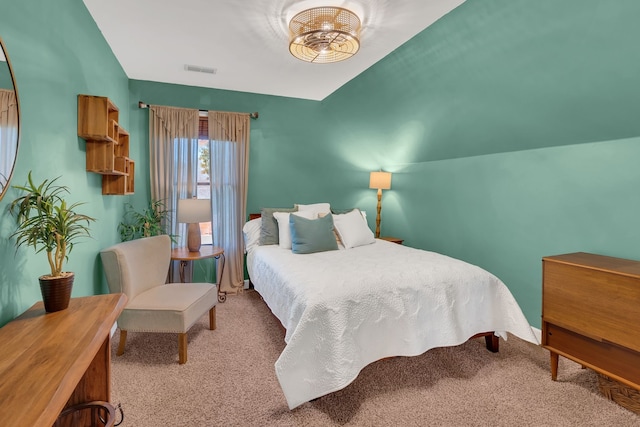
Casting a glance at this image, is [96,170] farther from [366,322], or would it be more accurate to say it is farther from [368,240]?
[368,240]

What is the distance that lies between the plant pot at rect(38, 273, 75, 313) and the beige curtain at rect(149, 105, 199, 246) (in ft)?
7.93

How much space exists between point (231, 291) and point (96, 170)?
217 cm

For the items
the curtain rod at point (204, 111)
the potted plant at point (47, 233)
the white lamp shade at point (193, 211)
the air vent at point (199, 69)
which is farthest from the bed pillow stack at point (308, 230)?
the potted plant at point (47, 233)

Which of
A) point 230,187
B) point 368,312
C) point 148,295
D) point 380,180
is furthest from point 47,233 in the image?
point 380,180

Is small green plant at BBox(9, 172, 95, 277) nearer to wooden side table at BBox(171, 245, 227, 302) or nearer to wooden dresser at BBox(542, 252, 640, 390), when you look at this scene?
wooden side table at BBox(171, 245, 227, 302)

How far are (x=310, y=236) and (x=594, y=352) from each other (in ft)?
7.05

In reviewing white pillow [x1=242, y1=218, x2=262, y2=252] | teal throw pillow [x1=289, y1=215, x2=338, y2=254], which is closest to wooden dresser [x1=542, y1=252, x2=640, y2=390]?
teal throw pillow [x1=289, y1=215, x2=338, y2=254]

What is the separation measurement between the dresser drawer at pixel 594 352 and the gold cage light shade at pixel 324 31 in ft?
8.06

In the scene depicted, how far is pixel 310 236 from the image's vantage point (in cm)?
296

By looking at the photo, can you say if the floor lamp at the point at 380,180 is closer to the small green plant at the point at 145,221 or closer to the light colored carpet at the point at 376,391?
the light colored carpet at the point at 376,391

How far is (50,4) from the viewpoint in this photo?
1.63 m

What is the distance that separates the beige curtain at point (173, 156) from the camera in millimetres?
3605

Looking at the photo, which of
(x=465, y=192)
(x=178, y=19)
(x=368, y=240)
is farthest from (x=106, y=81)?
(x=465, y=192)

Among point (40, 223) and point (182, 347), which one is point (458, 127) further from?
point (40, 223)
